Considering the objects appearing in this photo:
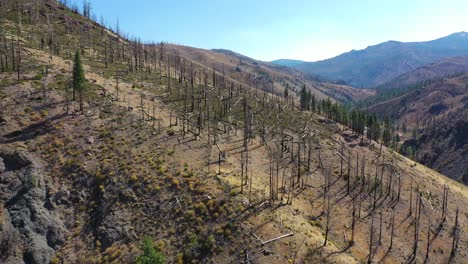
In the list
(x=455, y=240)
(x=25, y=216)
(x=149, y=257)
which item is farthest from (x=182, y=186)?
(x=455, y=240)

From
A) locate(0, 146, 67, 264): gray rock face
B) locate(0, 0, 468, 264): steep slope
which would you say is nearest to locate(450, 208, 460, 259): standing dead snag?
locate(0, 0, 468, 264): steep slope

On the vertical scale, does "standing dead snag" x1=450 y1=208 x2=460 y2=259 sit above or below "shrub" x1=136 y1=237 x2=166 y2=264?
below

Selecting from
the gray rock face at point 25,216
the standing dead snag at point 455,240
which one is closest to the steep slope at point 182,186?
the gray rock face at point 25,216

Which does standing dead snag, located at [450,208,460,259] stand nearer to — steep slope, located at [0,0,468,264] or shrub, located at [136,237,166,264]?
steep slope, located at [0,0,468,264]

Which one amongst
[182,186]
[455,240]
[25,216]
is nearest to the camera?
[25,216]

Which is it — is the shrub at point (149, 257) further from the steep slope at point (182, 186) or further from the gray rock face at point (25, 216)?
the gray rock face at point (25, 216)

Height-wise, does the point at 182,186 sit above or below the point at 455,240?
above

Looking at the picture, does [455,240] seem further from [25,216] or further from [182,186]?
[25,216]

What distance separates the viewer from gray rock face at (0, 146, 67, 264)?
4822cm

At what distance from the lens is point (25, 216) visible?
51875mm

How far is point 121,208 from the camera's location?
5634 cm

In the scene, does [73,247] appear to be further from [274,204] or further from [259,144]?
[259,144]

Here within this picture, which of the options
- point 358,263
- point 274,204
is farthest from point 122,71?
point 358,263

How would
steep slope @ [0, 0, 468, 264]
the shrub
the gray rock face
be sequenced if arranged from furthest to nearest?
steep slope @ [0, 0, 468, 264] < the gray rock face < the shrub
